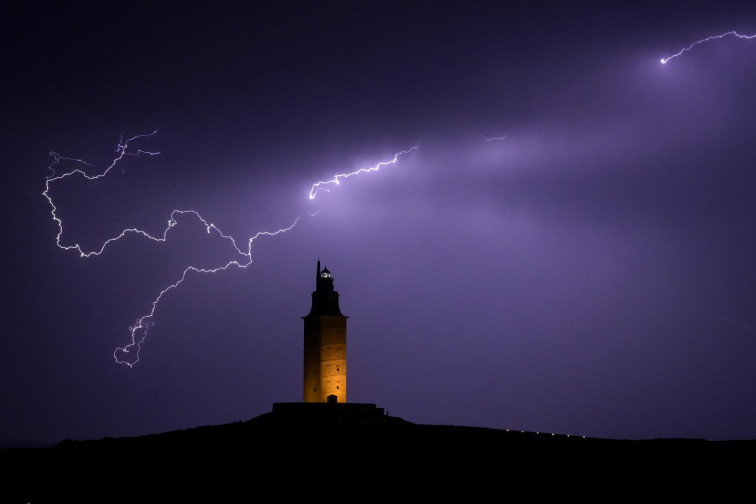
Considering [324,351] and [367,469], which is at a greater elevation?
[324,351]

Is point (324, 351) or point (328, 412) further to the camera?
point (324, 351)

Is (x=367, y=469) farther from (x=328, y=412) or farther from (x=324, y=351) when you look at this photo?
(x=324, y=351)

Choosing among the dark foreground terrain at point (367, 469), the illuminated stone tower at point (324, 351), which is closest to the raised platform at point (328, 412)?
the illuminated stone tower at point (324, 351)

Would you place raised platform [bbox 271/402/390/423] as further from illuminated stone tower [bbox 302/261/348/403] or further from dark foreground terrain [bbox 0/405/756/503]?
dark foreground terrain [bbox 0/405/756/503]

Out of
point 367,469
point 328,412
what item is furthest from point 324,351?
point 367,469

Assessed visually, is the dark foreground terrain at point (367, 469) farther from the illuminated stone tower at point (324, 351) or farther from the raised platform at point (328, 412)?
the illuminated stone tower at point (324, 351)

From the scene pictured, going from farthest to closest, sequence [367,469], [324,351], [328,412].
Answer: [324,351]
[328,412]
[367,469]

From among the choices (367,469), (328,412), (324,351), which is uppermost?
(324,351)
